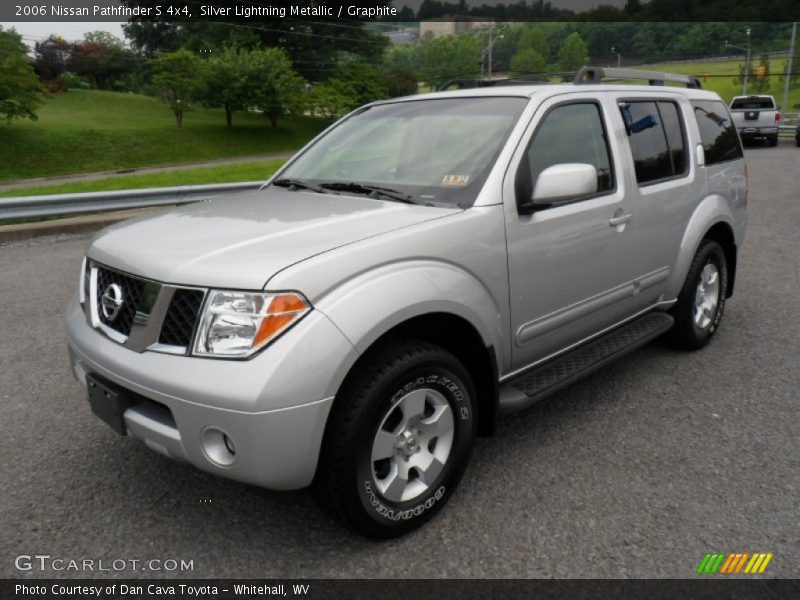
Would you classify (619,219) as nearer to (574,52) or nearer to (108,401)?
(108,401)

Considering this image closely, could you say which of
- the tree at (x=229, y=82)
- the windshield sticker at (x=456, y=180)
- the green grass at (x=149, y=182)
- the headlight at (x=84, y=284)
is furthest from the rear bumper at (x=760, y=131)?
the tree at (x=229, y=82)

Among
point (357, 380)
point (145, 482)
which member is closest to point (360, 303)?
point (357, 380)

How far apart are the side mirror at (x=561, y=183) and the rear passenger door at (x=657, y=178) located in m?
0.86

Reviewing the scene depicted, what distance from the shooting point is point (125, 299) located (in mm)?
2561

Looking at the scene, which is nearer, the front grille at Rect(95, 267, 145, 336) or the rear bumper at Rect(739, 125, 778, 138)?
the front grille at Rect(95, 267, 145, 336)

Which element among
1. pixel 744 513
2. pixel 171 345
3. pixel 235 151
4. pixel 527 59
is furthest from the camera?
pixel 527 59

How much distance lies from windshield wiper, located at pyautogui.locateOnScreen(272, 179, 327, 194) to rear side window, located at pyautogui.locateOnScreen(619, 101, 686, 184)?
1.83 meters

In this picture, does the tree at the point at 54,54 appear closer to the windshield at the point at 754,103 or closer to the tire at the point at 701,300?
the windshield at the point at 754,103

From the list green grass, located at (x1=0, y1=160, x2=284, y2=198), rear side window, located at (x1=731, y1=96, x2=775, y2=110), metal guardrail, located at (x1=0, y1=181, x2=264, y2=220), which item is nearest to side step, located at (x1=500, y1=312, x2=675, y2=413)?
metal guardrail, located at (x1=0, y1=181, x2=264, y2=220)

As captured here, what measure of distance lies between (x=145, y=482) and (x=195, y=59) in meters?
43.8

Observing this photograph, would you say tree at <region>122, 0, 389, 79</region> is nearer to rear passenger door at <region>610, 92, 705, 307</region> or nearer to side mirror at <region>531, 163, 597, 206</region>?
rear passenger door at <region>610, 92, 705, 307</region>

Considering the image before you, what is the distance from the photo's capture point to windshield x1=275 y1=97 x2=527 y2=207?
306cm

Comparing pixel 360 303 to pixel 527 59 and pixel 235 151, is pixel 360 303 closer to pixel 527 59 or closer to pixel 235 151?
pixel 235 151

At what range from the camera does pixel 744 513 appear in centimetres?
276
